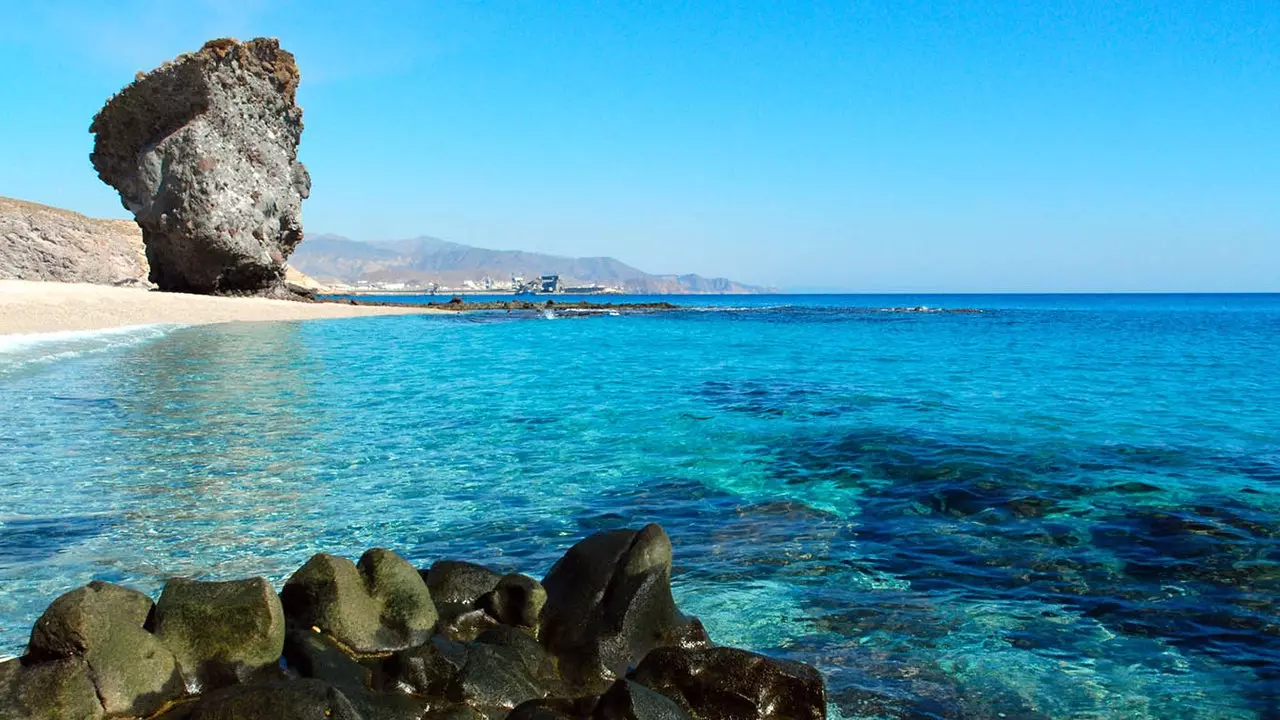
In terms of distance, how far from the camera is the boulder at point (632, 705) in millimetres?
4531

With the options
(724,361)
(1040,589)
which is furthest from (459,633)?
(724,361)

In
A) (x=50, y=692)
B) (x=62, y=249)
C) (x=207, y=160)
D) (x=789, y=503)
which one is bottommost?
(x=789, y=503)

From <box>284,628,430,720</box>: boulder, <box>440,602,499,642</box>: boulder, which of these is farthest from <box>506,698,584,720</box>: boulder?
<box>440,602,499,642</box>: boulder

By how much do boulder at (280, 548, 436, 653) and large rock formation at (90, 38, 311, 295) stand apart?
52014 millimetres

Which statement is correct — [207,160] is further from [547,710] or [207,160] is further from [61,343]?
[547,710]

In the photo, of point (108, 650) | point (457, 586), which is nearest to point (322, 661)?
point (108, 650)

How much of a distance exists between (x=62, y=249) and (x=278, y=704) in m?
83.5

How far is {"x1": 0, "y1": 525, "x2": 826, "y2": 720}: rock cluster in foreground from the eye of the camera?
4.58 m

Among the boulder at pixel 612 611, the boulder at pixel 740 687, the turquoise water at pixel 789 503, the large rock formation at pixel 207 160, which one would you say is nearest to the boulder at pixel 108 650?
the turquoise water at pixel 789 503

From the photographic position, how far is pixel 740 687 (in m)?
5.14

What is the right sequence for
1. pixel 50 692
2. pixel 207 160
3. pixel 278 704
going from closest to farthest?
pixel 278 704, pixel 50 692, pixel 207 160

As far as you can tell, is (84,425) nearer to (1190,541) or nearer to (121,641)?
(121,641)

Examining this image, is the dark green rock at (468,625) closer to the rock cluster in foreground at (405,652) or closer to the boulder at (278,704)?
the rock cluster in foreground at (405,652)

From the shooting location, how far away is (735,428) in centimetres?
1662
